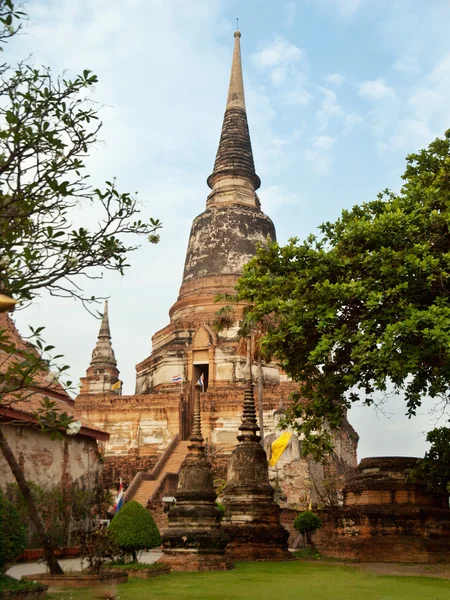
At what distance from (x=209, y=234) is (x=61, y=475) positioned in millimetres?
20984

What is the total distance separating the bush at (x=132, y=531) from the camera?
12.2 metres

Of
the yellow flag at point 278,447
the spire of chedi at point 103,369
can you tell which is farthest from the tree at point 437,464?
the spire of chedi at point 103,369

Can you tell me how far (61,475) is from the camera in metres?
17.8

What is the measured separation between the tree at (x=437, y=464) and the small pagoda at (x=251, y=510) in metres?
3.34

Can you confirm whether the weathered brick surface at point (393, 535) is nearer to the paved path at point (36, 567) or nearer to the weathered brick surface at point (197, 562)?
the weathered brick surface at point (197, 562)

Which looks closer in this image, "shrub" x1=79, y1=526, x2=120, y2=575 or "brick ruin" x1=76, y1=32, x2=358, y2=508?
"shrub" x1=79, y1=526, x2=120, y2=575

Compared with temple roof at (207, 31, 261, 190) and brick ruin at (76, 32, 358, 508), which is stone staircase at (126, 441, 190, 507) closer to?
brick ruin at (76, 32, 358, 508)

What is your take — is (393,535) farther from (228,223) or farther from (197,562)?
(228,223)

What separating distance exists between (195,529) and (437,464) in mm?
5128

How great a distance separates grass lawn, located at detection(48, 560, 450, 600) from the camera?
8.84 metres

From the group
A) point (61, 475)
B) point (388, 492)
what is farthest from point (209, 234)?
point (388, 492)

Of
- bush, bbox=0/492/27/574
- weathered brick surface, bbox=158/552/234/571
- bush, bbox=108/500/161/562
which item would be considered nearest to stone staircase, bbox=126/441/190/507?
weathered brick surface, bbox=158/552/234/571

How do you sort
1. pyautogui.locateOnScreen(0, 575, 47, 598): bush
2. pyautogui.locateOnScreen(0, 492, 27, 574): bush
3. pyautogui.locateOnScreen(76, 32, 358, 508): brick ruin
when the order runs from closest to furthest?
pyautogui.locateOnScreen(0, 575, 47, 598): bush → pyautogui.locateOnScreen(0, 492, 27, 574): bush → pyautogui.locateOnScreen(76, 32, 358, 508): brick ruin

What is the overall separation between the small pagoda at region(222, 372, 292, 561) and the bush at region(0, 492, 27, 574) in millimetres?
Result: 6755
